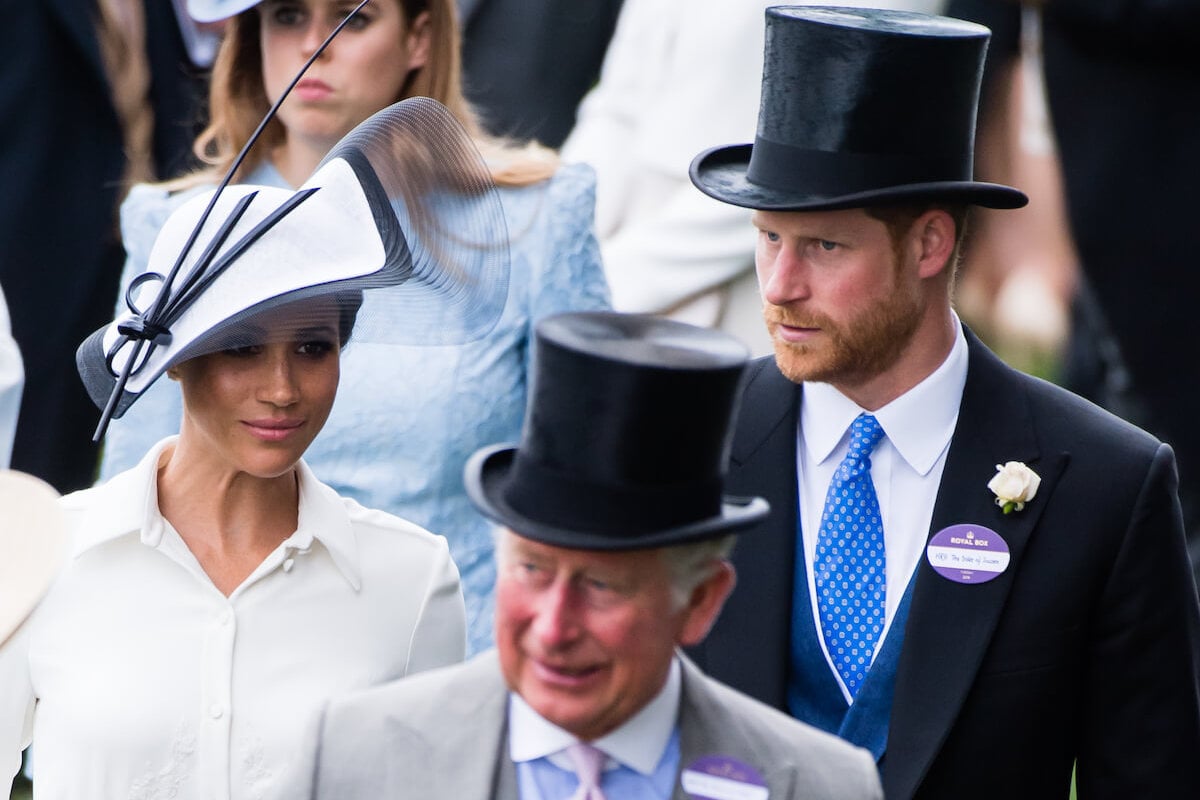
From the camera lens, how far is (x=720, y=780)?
3416 millimetres

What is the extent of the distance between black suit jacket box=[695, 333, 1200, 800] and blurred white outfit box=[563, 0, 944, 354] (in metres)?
2.17

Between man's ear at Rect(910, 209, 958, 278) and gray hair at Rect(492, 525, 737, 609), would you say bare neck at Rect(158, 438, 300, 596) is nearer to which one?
gray hair at Rect(492, 525, 737, 609)

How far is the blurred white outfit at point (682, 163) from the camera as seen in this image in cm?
643

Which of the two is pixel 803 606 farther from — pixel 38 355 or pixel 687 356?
pixel 38 355

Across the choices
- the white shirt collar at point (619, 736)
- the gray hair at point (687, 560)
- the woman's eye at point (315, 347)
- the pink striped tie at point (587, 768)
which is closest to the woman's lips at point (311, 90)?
the woman's eye at point (315, 347)

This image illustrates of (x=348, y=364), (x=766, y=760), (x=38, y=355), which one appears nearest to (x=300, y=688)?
(x=766, y=760)

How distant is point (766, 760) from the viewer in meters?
3.47

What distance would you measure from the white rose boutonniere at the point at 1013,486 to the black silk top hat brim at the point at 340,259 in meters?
0.96

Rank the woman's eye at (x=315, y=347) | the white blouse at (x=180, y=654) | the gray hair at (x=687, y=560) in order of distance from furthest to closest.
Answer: the woman's eye at (x=315, y=347) → the white blouse at (x=180, y=654) → the gray hair at (x=687, y=560)

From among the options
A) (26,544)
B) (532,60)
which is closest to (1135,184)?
(532,60)

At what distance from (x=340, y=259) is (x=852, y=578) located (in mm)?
1064

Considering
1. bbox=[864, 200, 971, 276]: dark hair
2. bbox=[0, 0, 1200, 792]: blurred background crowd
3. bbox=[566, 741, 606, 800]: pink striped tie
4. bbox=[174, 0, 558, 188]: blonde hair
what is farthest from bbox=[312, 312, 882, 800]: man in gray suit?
bbox=[0, 0, 1200, 792]: blurred background crowd

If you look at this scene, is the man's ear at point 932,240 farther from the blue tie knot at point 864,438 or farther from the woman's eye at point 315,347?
the woman's eye at point 315,347

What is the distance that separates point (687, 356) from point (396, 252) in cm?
98
